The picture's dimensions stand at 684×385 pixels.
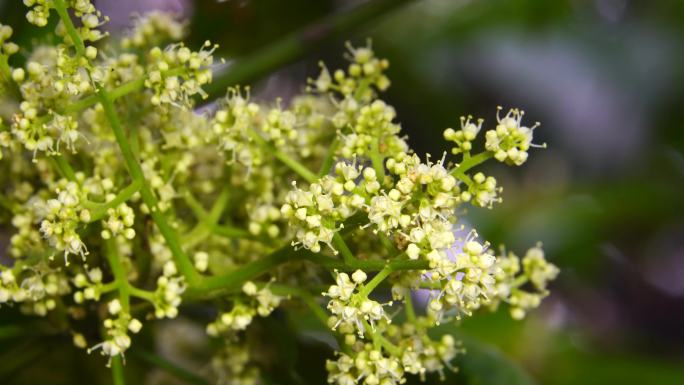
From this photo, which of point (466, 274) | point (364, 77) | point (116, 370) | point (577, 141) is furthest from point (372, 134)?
point (577, 141)

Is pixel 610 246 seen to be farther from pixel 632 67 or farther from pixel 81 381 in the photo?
pixel 81 381

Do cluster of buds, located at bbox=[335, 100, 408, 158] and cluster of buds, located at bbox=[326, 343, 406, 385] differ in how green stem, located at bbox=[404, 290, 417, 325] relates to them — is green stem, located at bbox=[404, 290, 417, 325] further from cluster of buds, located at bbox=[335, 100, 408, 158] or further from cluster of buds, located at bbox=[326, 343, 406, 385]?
cluster of buds, located at bbox=[335, 100, 408, 158]

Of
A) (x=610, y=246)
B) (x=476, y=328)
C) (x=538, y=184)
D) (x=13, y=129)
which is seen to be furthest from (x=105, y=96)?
(x=610, y=246)

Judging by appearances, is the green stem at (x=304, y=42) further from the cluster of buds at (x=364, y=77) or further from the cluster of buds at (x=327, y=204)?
the cluster of buds at (x=327, y=204)

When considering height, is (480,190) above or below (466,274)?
above

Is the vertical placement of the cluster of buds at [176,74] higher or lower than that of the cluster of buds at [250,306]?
higher

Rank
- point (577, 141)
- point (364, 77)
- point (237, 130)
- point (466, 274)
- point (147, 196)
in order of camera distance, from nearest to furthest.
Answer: point (466, 274) < point (147, 196) < point (237, 130) < point (364, 77) < point (577, 141)

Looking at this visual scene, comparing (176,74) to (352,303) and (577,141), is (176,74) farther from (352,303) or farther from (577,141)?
(577,141)

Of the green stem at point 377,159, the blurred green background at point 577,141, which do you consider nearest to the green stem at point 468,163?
the green stem at point 377,159

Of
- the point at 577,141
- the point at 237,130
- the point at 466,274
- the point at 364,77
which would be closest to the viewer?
the point at 466,274

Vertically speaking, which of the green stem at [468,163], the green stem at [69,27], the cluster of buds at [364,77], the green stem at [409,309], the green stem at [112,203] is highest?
the cluster of buds at [364,77]
